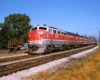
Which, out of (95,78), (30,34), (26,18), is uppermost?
(26,18)

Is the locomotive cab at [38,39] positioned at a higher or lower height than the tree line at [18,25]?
lower

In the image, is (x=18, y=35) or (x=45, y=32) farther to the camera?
(x=18, y=35)

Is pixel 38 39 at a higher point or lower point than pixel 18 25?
lower

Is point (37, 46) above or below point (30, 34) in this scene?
below

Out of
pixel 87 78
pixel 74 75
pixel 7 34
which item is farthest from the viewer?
pixel 7 34

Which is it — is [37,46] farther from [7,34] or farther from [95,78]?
[7,34]

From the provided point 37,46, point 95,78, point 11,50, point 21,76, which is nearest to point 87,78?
point 95,78

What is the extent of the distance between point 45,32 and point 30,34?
6.53 ft

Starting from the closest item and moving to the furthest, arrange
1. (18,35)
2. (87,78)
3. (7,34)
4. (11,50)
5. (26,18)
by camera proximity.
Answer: (87,78), (11,50), (7,34), (18,35), (26,18)

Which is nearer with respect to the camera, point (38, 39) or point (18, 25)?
point (38, 39)

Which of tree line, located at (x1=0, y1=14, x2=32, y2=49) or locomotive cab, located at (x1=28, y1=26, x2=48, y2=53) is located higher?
tree line, located at (x1=0, y1=14, x2=32, y2=49)

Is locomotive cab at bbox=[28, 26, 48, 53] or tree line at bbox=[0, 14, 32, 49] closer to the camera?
locomotive cab at bbox=[28, 26, 48, 53]

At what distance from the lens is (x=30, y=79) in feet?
31.8

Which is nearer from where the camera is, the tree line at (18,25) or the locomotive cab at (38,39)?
the locomotive cab at (38,39)
